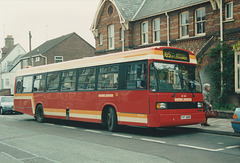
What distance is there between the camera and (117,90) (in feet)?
39.0

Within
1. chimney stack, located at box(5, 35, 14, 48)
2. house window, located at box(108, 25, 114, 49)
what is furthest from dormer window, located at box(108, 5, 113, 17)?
chimney stack, located at box(5, 35, 14, 48)

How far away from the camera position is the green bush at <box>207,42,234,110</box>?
18125mm

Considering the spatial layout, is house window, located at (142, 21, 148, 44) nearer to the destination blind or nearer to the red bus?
the red bus

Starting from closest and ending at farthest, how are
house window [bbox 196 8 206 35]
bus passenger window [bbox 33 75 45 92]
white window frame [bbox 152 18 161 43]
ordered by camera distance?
1. bus passenger window [bbox 33 75 45 92]
2. house window [bbox 196 8 206 35]
3. white window frame [bbox 152 18 161 43]

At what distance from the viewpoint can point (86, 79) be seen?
13.8 m

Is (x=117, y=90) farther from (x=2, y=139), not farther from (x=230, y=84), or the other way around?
(x=230, y=84)

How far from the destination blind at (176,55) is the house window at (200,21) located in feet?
33.8

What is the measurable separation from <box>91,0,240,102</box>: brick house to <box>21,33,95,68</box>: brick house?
22533mm

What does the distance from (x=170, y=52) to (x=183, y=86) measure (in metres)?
1.30

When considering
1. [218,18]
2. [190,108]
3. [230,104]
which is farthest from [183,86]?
[218,18]

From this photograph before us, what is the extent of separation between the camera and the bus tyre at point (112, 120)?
12.0 meters

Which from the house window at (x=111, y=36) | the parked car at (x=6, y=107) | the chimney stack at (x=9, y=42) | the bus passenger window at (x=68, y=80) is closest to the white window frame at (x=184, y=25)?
the house window at (x=111, y=36)

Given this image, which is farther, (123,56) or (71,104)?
(71,104)

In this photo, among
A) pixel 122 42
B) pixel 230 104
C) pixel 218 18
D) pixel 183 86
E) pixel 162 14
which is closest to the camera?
pixel 183 86
